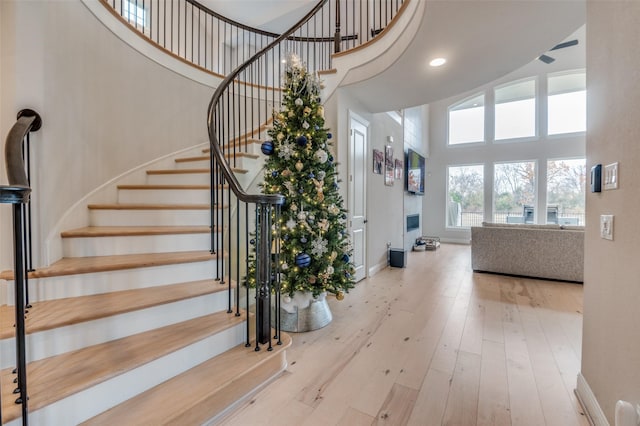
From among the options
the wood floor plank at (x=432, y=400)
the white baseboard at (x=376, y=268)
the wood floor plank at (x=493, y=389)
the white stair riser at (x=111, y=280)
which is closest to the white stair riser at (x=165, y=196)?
the white stair riser at (x=111, y=280)

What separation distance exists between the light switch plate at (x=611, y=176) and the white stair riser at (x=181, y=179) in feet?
9.71

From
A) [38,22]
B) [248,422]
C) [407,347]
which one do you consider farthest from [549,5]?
[38,22]

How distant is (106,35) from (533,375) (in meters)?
4.34

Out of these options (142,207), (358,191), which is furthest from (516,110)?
(142,207)

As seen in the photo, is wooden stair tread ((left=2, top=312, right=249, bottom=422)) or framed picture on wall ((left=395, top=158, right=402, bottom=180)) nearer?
wooden stair tread ((left=2, top=312, right=249, bottom=422))

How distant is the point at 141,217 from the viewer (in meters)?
2.42

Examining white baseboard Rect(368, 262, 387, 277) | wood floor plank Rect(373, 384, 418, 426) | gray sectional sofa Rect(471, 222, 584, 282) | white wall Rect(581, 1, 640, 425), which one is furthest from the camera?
white baseboard Rect(368, 262, 387, 277)

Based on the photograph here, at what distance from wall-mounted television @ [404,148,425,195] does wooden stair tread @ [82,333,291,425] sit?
217 inches

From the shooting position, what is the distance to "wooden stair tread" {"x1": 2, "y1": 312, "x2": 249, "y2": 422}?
3.76 feet

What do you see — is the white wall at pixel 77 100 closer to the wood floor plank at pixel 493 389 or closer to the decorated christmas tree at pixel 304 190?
the decorated christmas tree at pixel 304 190

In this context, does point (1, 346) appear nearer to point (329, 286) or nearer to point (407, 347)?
point (329, 286)

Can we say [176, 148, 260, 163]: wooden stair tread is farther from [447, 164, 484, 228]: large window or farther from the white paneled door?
[447, 164, 484, 228]: large window

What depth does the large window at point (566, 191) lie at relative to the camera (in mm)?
6910

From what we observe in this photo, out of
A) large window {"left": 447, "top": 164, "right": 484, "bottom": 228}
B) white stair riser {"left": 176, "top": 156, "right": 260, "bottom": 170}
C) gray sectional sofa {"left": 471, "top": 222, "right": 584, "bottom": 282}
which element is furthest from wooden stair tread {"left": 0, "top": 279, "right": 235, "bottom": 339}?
large window {"left": 447, "top": 164, "right": 484, "bottom": 228}
